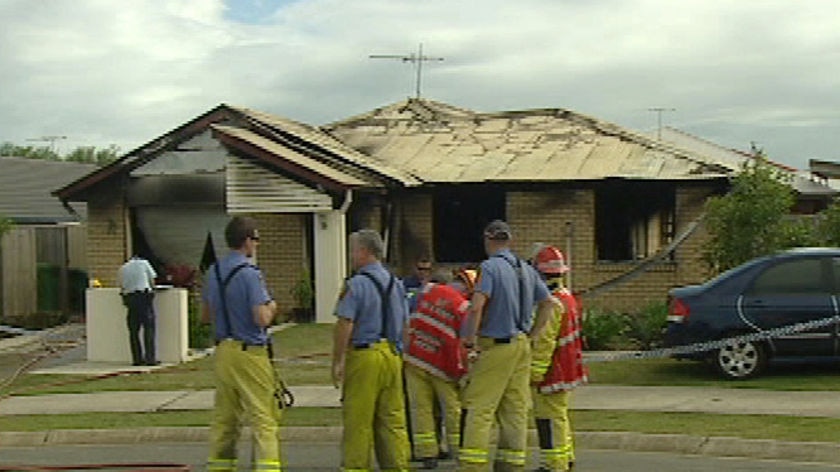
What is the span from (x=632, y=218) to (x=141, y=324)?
10.6 m

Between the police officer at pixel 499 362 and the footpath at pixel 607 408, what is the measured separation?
238 cm

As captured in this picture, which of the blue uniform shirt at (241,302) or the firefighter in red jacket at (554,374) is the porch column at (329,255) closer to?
the firefighter in red jacket at (554,374)

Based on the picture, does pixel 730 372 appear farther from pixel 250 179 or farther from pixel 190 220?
pixel 190 220

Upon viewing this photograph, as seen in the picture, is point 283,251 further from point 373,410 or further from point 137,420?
point 373,410

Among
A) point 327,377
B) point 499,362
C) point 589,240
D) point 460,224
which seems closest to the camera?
point 499,362

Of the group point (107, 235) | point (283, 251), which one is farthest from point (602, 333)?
point (107, 235)

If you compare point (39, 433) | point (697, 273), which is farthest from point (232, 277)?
point (697, 273)

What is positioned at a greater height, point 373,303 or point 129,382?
point 373,303

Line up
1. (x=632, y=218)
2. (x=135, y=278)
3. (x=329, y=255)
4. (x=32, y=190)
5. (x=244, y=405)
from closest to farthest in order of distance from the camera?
(x=244, y=405), (x=135, y=278), (x=329, y=255), (x=632, y=218), (x=32, y=190)

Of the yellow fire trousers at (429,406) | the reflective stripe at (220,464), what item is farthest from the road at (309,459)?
the reflective stripe at (220,464)

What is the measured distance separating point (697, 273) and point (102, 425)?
12974mm

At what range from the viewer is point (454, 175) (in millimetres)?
24547

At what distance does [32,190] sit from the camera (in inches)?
1503

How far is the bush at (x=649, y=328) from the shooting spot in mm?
17547
